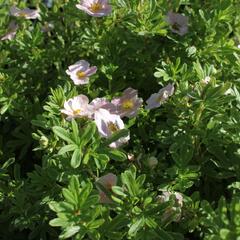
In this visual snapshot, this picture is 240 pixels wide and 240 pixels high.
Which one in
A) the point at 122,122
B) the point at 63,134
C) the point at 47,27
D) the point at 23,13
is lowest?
the point at 47,27

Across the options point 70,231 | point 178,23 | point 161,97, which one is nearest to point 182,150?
point 161,97

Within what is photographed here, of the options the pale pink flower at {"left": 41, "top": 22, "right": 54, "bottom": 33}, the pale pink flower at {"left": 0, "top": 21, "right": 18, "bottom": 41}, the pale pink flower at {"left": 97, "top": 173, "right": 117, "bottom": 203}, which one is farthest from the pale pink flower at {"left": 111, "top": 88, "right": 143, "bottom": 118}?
the pale pink flower at {"left": 41, "top": 22, "right": 54, "bottom": 33}

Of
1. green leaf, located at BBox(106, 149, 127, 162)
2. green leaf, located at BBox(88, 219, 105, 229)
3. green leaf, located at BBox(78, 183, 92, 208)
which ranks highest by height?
green leaf, located at BBox(78, 183, 92, 208)

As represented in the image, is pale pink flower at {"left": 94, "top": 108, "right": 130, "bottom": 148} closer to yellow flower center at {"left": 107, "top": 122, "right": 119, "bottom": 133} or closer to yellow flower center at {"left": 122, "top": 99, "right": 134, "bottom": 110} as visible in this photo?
yellow flower center at {"left": 107, "top": 122, "right": 119, "bottom": 133}

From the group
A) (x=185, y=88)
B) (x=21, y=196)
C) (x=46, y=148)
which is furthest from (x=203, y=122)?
(x=21, y=196)

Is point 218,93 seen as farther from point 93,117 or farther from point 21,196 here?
point 21,196

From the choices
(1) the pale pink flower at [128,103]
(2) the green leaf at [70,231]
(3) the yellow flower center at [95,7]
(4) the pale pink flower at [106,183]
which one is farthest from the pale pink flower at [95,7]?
(2) the green leaf at [70,231]

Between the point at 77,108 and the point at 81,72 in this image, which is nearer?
the point at 77,108

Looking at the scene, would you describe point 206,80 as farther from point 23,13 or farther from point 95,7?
point 23,13
